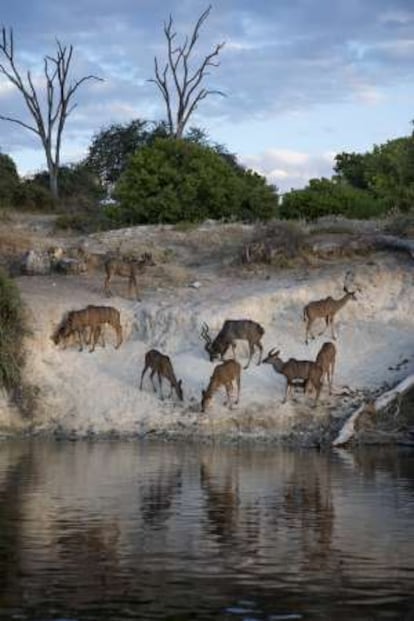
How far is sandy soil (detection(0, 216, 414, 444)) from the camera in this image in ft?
96.5

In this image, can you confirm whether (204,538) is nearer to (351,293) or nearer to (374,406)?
(374,406)

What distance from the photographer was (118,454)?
25516 mm

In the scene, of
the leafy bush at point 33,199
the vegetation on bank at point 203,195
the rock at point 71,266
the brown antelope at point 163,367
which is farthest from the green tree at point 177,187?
the brown antelope at point 163,367

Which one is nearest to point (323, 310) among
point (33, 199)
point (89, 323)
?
point (89, 323)

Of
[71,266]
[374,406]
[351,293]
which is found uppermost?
[71,266]

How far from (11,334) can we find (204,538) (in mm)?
16590

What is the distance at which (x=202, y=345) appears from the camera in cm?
3216

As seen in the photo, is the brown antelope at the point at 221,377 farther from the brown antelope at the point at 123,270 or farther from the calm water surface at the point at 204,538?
the brown antelope at the point at 123,270

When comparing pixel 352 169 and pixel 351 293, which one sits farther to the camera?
pixel 352 169

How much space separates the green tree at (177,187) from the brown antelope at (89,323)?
13.0 m

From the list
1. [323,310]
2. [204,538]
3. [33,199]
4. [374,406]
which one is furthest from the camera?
[33,199]

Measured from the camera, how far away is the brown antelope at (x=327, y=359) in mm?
30094

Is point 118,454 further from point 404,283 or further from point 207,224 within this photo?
point 207,224

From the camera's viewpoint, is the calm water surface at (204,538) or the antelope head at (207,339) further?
the antelope head at (207,339)
